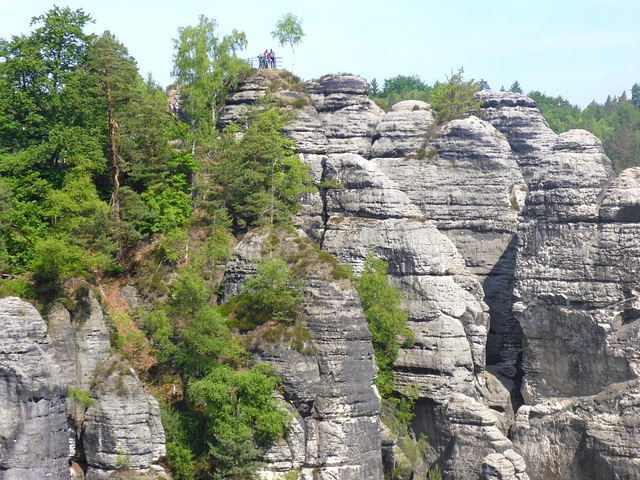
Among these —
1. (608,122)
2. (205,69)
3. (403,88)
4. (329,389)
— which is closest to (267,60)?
(205,69)

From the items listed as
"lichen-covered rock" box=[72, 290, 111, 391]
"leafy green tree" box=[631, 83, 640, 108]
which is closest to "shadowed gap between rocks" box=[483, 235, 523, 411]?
"lichen-covered rock" box=[72, 290, 111, 391]

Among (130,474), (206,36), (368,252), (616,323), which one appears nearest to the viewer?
(130,474)

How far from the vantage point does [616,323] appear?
161 ft

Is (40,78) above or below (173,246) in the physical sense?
above

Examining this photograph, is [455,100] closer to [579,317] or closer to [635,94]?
[579,317]

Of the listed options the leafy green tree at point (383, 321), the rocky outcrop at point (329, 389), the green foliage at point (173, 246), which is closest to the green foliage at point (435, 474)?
the leafy green tree at point (383, 321)

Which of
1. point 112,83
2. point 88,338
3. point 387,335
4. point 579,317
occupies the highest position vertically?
point 112,83

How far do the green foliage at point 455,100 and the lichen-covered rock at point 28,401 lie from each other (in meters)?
30.4

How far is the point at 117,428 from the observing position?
39000mm

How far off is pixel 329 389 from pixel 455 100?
79.7 feet

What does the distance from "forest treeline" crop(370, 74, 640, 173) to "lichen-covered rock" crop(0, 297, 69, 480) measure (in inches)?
1978

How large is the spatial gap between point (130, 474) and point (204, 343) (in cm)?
616

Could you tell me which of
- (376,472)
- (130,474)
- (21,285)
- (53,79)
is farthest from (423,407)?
(53,79)

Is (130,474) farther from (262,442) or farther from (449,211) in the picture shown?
(449,211)
